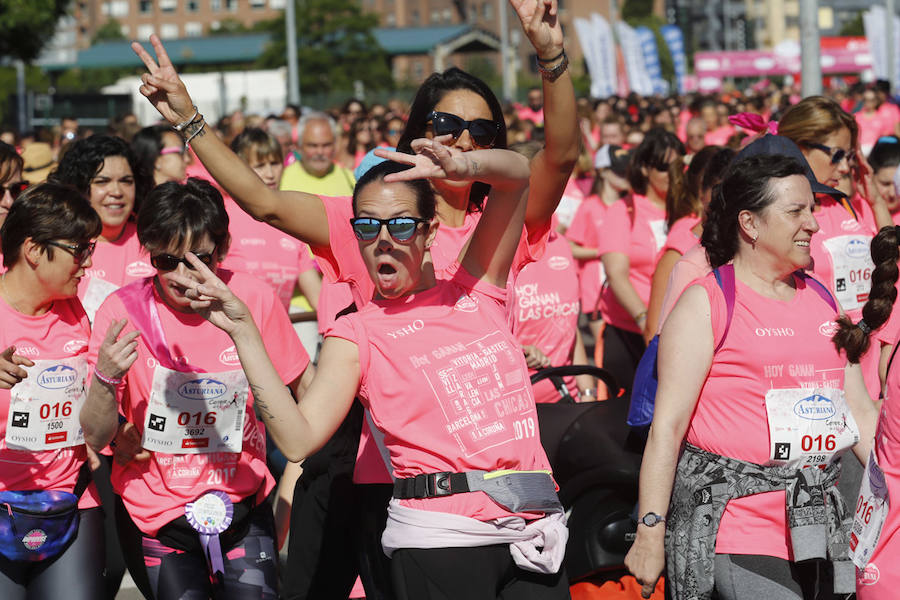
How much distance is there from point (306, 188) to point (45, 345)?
15.8ft

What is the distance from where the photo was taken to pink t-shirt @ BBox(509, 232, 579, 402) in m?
6.33

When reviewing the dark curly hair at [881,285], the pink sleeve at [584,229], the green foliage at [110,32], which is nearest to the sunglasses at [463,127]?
the dark curly hair at [881,285]

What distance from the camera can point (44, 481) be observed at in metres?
4.38

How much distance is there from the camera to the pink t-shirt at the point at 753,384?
3777 mm

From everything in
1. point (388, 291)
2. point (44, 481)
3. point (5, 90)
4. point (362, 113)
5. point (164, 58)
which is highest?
point (5, 90)

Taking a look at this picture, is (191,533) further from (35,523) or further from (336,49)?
(336,49)

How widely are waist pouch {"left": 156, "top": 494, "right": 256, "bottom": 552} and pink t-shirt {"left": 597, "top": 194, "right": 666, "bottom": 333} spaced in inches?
150

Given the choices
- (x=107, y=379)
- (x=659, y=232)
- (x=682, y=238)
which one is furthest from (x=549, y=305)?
(x=107, y=379)

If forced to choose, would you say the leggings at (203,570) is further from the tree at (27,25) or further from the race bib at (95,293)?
the tree at (27,25)

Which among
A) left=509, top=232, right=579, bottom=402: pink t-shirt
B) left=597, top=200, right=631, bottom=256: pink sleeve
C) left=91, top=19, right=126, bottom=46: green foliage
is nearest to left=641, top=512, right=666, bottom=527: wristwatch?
left=509, top=232, right=579, bottom=402: pink t-shirt

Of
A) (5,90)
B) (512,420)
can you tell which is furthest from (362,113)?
(5,90)

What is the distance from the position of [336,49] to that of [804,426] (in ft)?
234

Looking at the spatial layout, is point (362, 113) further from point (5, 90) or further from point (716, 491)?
point (5, 90)

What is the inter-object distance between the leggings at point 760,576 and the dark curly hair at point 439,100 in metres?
1.34
